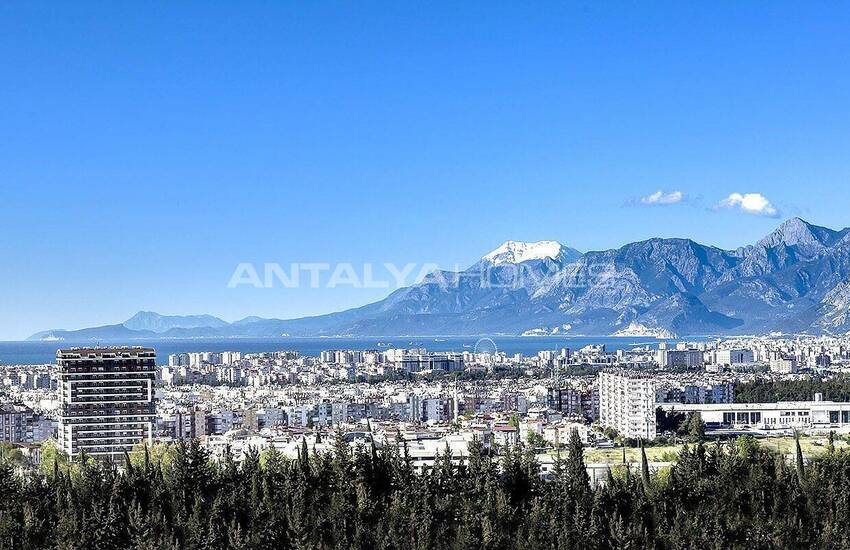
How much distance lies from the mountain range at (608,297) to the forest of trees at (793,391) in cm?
9835

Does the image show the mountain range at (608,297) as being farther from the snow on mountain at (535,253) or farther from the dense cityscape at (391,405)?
the dense cityscape at (391,405)

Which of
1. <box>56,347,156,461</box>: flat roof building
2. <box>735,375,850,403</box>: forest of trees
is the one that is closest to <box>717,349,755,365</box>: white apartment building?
<box>735,375,850,403</box>: forest of trees

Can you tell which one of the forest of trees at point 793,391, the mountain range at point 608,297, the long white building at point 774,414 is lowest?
the long white building at point 774,414

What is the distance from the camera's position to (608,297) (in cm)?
16175

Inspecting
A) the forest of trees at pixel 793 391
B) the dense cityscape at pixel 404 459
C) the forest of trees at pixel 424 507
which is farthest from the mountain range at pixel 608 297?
the forest of trees at pixel 424 507

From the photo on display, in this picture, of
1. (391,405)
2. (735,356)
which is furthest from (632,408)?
(735,356)

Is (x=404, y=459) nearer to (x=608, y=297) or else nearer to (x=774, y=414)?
(x=774, y=414)

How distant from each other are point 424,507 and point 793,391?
3012 centimetres

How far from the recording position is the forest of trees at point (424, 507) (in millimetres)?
15898

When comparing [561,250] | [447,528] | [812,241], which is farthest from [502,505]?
[561,250]

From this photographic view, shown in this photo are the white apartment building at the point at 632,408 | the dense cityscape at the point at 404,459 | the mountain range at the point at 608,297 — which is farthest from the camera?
the mountain range at the point at 608,297

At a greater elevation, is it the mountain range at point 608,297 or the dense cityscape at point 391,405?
the mountain range at point 608,297

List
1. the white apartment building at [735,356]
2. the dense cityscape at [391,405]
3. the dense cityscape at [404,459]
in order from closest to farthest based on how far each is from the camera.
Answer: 1. the dense cityscape at [404,459]
2. the dense cityscape at [391,405]
3. the white apartment building at [735,356]

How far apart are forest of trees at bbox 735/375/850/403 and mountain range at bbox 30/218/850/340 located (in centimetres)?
A: 9835
